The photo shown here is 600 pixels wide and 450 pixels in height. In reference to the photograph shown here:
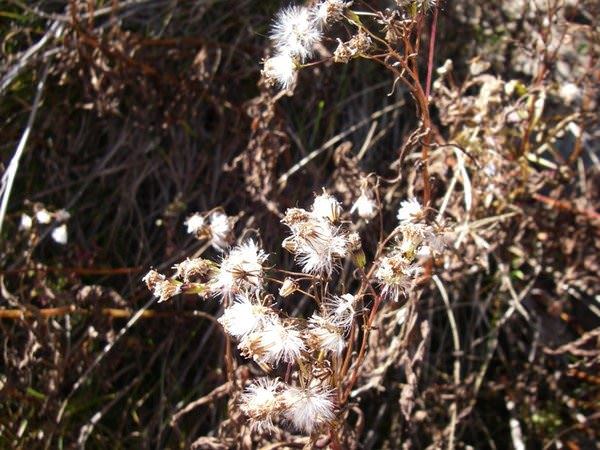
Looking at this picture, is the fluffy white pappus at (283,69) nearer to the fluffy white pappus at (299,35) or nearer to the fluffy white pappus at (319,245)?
the fluffy white pappus at (299,35)

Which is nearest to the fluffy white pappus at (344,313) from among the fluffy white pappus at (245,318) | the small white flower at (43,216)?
the fluffy white pappus at (245,318)

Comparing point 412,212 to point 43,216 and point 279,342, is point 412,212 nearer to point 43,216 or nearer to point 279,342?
point 279,342

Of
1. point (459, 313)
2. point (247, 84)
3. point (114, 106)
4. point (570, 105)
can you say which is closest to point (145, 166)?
point (114, 106)

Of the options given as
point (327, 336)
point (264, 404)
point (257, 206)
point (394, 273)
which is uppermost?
point (257, 206)

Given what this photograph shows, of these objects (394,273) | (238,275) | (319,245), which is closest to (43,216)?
(238,275)

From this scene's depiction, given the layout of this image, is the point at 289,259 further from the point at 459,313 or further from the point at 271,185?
the point at 459,313

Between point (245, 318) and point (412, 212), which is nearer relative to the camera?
point (245, 318)

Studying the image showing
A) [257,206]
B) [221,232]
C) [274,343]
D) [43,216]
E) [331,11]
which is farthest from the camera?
[257,206]

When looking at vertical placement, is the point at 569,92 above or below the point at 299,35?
above
